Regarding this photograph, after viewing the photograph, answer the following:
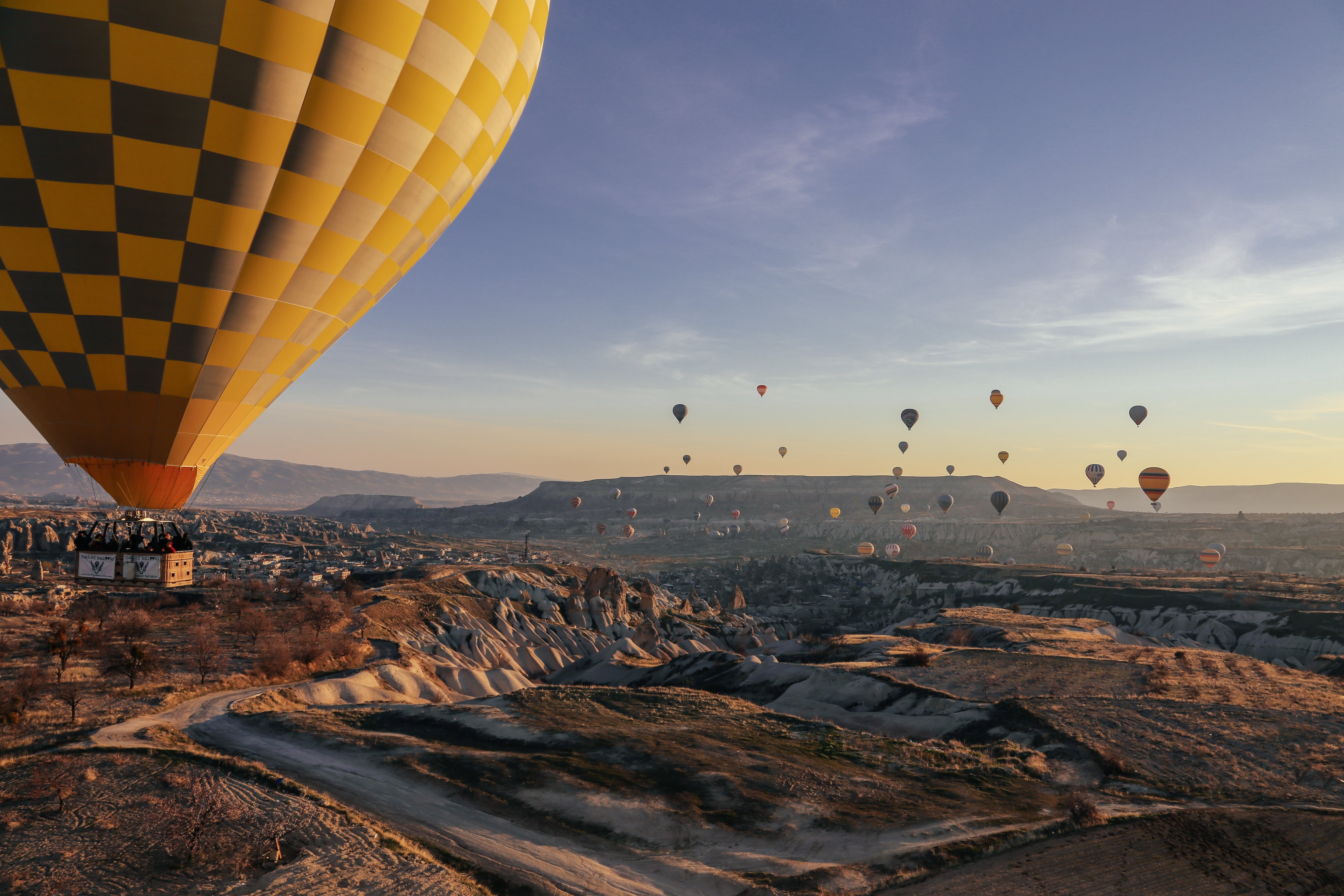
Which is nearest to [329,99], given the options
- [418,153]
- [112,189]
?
[418,153]

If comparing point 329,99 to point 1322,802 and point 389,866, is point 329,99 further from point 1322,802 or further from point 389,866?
point 1322,802

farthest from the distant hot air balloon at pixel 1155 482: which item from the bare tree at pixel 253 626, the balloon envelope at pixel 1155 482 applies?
the bare tree at pixel 253 626

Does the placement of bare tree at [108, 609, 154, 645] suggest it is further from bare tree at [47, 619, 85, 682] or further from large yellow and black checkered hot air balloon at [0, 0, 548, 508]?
large yellow and black checkered hot air balloon at [0, 0, 548, 508]

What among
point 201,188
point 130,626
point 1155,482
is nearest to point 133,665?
point 130,626

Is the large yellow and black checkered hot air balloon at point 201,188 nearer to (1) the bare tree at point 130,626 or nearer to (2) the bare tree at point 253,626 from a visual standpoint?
(1) the bare tree at point 130,626

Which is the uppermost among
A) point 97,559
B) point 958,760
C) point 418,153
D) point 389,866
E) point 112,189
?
point 418,153

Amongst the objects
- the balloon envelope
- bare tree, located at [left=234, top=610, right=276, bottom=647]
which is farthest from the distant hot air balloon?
bare tree, located at [left=234, top=610, right=276, bottom=647]
